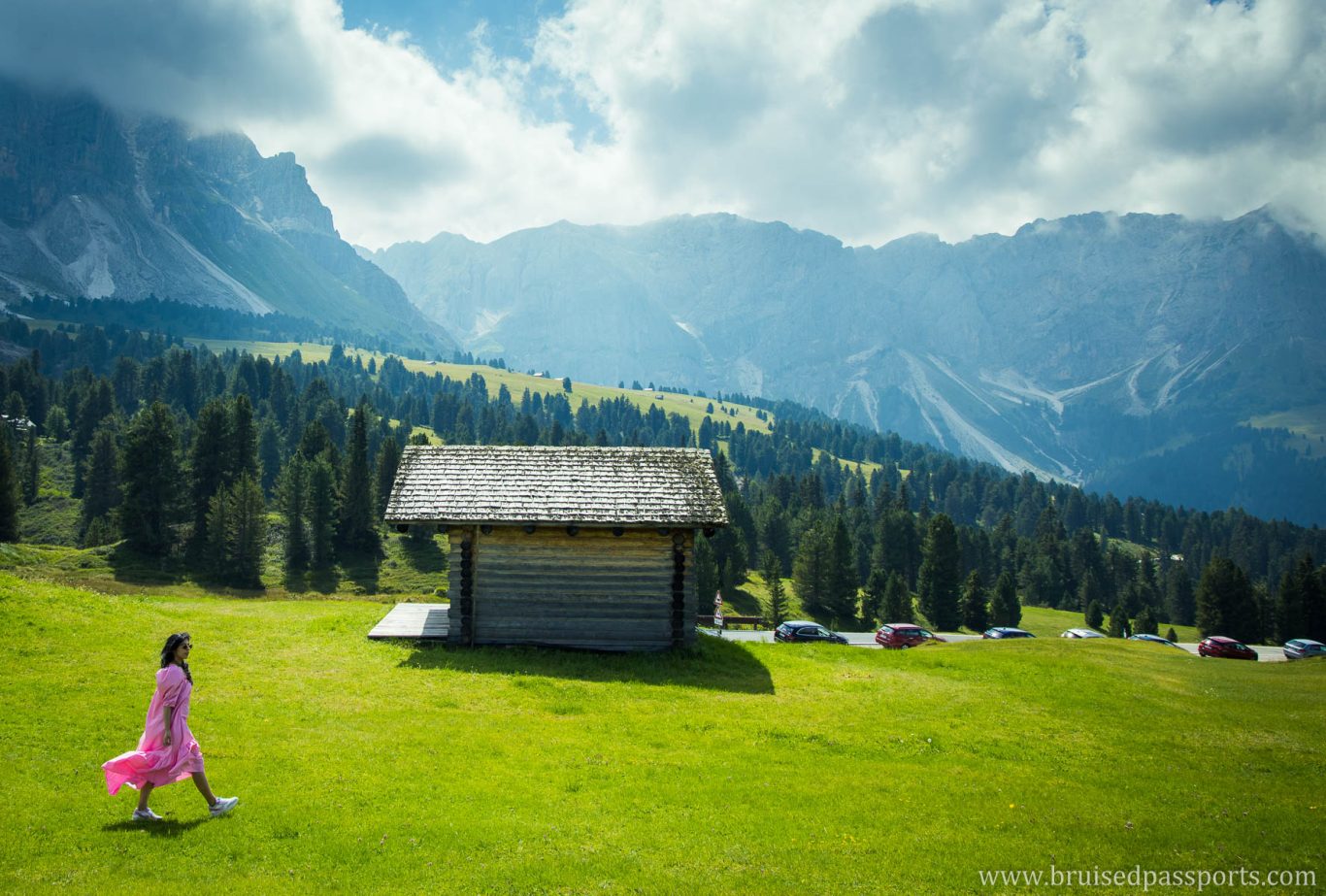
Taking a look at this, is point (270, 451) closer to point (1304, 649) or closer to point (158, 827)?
point (158, 827)

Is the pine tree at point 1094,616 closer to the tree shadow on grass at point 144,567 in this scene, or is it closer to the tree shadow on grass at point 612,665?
the tree shadow on grass at point 612,665

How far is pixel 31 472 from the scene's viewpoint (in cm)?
11450

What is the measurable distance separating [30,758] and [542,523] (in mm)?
16016

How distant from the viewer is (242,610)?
34406mm

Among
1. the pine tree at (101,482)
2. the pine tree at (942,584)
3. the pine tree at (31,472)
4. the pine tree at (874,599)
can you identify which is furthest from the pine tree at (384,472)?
the pine tree at (942,584)

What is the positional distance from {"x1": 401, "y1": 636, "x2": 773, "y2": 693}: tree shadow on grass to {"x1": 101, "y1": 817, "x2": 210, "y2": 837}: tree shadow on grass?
12.7 meters

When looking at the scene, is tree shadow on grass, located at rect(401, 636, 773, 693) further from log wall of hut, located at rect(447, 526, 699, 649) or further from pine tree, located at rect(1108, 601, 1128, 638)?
pine tree, located at rect(1108, 601, 1128, 638)

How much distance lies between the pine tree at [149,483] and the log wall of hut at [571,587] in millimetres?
74835

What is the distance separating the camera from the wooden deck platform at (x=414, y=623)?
28703 mm

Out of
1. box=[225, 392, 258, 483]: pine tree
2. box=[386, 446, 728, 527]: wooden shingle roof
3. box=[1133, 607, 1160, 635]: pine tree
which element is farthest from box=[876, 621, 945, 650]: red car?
box=[225, 392, 258, 483]: pine tree

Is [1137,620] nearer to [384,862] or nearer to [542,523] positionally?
[542,523]

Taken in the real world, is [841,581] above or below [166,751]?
below

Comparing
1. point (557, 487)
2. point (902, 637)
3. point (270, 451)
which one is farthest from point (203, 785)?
point (270, 451)

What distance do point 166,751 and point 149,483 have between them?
8874 centimetres
